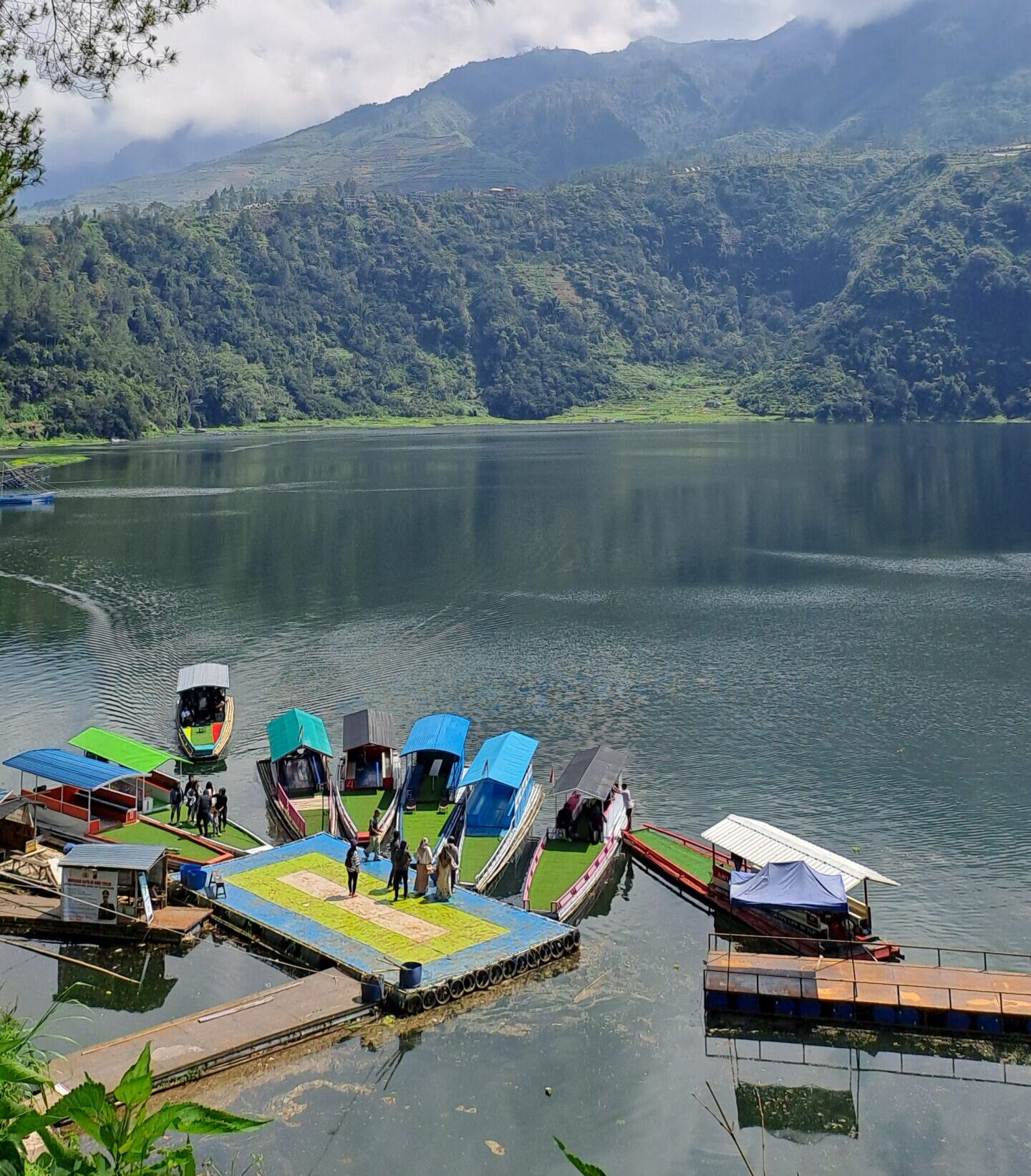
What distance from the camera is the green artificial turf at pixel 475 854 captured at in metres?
36.3

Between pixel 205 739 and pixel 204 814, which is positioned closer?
pixel 204 814

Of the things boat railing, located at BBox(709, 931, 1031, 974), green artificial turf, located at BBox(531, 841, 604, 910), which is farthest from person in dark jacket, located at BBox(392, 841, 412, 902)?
boat railing, located at BBox(709, 931, 1031, 974)

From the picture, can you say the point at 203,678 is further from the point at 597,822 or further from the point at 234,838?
the point at 597,822

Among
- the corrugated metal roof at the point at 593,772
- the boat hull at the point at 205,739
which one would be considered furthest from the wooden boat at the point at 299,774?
the corrugated metal roof at the point at 593,772

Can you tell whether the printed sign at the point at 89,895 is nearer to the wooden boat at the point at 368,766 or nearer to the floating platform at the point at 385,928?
the floating platform at the point at 385,928

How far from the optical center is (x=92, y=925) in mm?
32656

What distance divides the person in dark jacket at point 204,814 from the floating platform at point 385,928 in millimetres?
3501

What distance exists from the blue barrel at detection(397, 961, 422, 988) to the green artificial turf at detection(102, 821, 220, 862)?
11022mm

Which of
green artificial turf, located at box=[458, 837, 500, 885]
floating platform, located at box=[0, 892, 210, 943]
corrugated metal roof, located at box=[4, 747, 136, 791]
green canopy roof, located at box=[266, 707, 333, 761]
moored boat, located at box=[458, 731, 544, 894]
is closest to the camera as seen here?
floating platform, located at box=[0, 892, 210, 943]

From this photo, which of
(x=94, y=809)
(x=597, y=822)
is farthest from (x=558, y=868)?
(x=94, y=809)

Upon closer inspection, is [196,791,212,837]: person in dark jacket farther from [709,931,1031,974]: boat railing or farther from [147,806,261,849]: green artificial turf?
[709,931,1031,974]: boat railing

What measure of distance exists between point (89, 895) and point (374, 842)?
8.89 meters

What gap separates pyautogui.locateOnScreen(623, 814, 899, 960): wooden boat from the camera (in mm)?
31969

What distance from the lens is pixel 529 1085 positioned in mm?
26234
